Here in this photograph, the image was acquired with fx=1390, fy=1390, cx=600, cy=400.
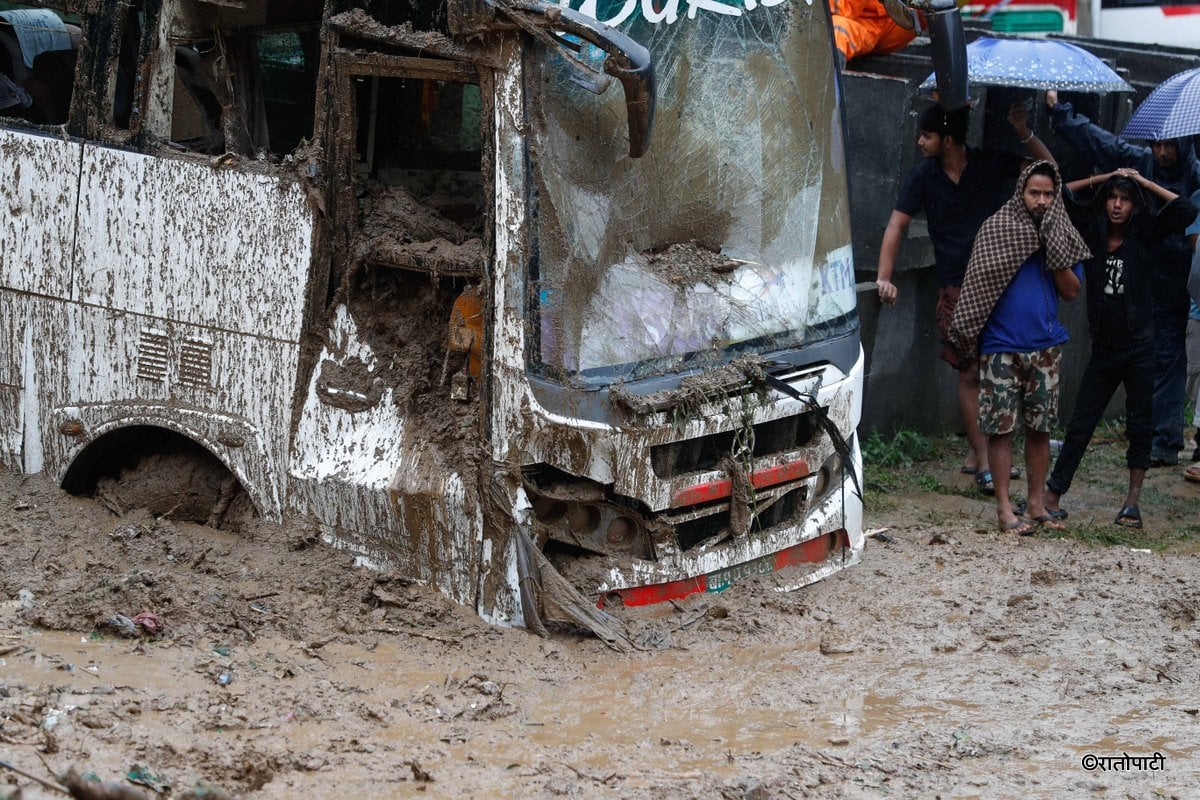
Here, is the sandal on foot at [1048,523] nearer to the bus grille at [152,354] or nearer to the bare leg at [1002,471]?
the bare leg at [1002,471]

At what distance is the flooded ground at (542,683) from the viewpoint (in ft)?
12.1

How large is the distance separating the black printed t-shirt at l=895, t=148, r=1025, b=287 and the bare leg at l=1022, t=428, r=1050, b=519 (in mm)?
1101

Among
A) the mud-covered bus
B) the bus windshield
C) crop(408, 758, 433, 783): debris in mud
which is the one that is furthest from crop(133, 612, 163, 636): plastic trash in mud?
the bus windshield

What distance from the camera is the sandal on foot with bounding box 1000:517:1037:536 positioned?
6484 millimetres

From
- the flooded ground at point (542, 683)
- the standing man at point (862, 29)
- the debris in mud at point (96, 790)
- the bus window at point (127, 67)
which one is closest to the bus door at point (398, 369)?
the flooded ground at point (542, 683)

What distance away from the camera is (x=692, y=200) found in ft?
15.2

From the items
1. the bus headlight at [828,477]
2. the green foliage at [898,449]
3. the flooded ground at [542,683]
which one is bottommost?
the green foliage at [898,449]

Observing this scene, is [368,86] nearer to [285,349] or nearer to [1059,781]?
[285,349]

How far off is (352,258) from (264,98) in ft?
2.61

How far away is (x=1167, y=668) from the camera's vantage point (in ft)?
15.8

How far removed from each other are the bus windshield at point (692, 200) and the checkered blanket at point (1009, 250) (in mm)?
1379

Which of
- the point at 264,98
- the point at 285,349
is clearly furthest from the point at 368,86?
the point at 285,349

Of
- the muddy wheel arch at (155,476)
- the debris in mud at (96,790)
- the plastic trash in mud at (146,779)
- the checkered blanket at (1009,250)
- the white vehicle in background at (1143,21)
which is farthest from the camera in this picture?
the white vehicle in background at (1143,21)

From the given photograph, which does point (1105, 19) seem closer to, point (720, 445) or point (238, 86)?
point (720, 445)
